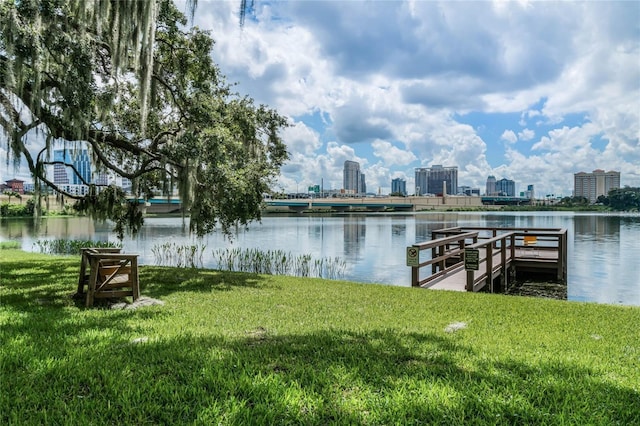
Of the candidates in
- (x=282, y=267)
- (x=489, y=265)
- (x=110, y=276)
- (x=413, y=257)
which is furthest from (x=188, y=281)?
(x=489, y=265)

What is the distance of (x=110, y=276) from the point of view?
20.8 feet

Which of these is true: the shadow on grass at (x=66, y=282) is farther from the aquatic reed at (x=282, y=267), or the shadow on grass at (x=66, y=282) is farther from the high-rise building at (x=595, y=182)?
the high-rise building at (x=595, y=182)

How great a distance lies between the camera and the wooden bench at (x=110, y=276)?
239 inches

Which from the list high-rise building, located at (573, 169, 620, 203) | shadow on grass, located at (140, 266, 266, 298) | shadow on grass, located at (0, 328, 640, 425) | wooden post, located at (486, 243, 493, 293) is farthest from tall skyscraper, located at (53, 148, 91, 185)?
high-rise building, located at (573, 169, 620, 203)

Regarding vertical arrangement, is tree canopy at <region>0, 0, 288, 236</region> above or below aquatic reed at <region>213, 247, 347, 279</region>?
above

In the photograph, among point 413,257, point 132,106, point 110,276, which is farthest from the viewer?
point 132,106

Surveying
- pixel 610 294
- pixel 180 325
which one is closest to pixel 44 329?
pixel 180 325

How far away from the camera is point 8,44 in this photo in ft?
21.8

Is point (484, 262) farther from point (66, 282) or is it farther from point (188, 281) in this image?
point (66, 282)

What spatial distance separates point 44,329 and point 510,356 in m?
5.08

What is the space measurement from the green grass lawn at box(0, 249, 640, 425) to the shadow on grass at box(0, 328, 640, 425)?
0.04ft

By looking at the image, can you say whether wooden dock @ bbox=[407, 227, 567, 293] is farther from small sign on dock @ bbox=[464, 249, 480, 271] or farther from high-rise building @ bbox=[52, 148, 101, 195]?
high-rise building @ bbox=[52, 148, 101, 195]

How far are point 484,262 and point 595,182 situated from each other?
21928cm

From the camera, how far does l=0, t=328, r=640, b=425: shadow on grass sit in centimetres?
266
